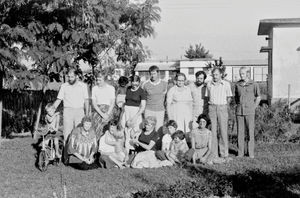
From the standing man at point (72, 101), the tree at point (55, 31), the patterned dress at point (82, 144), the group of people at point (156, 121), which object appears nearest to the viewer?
the patterned dress at point (82, 144)

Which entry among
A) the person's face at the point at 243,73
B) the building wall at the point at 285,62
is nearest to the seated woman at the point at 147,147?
the person's face at the point at 243,73

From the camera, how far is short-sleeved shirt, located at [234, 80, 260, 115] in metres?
10.4

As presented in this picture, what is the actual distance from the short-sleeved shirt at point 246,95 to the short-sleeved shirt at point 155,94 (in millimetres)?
1615

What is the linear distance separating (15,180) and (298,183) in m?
4.69

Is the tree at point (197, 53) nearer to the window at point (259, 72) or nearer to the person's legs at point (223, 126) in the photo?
the window at point (259, 72)

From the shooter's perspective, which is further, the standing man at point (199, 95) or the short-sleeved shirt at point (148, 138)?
the standing man at point (199, 95)

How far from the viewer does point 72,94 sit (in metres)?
10.0

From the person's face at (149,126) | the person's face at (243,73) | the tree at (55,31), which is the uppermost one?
the tree at (55,31)

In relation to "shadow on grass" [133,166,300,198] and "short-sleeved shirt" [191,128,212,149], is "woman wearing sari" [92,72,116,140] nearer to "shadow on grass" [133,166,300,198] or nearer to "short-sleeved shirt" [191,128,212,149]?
"short-sleeved shirt" [191,128,212,149]

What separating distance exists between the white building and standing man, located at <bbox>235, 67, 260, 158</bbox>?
53.4ft

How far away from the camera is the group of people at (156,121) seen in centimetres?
963

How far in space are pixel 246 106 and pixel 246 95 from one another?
243 mm

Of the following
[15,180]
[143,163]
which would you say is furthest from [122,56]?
[15,180]

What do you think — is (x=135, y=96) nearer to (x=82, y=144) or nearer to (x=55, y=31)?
(x=82, y=144)
